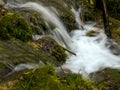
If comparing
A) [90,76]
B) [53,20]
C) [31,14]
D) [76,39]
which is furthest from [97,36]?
[90,76]

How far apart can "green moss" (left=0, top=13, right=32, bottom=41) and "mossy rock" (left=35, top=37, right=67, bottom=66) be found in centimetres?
36

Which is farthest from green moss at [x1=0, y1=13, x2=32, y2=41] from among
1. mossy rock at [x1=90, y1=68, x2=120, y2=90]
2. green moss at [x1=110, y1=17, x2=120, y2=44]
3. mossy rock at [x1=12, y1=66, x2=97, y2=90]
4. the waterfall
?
green moss at [x1=110, y1=17, x2=120, y2=44]

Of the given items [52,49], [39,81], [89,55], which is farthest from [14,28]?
[39,81]

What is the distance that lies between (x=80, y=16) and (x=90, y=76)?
5.77 meters

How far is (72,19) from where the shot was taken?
37.8 feet

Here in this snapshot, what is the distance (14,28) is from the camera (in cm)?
769

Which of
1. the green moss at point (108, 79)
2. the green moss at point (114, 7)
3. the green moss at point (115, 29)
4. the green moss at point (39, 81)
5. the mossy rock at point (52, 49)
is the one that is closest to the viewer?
the green moss at point (39, 81)

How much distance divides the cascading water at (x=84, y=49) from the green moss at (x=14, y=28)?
48.6 inches

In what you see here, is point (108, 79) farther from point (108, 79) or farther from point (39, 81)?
point (39, 81)

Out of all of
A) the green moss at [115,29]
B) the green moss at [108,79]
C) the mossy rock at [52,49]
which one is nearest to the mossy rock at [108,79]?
the green moss at [108,79]

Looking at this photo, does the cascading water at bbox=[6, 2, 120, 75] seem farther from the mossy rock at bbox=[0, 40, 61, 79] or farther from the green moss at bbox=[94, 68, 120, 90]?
the mossy rock at bbox=[0, 40, 61, 79]

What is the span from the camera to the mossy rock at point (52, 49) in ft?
25.4

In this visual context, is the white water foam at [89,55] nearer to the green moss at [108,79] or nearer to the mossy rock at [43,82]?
the green moss at [108,79]

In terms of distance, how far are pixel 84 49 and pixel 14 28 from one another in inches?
108
